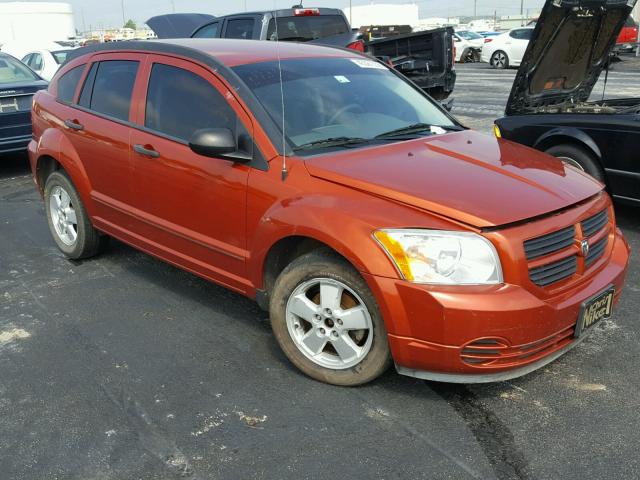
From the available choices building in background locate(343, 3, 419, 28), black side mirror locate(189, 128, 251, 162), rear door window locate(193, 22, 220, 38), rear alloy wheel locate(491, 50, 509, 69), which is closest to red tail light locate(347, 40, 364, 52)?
rear door window locate(193, 22, 220, 38)

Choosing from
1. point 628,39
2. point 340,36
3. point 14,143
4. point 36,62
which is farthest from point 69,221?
point 628,39

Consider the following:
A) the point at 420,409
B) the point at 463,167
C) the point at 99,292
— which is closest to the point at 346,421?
the point at 420,409

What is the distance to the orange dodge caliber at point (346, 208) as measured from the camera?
293 centimetres

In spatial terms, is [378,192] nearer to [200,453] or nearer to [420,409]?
[420,409]

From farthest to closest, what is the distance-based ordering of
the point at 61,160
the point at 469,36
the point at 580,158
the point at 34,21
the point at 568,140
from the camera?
1. the point at 34,21
2. the point at 469,36
3. the point at 568,140
4. the point at 580,158
5. the point at 61,160

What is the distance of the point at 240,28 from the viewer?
1025 centimetres

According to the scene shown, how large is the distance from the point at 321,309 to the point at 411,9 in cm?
4633

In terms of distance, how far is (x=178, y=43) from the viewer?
4359mm

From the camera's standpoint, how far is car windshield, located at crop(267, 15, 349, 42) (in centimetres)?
1028

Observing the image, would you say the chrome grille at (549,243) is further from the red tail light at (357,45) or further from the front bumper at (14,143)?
the red tail light at (357,45)

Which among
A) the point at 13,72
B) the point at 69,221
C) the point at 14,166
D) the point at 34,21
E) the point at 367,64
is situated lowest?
the point at 14,166

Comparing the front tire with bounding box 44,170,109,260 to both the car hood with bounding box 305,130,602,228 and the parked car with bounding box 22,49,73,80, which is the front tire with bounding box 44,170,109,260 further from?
the parked car with bounding box 22,49,73,80

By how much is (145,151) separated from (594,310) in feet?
9.01

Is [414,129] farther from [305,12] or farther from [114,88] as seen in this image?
[305,12]
